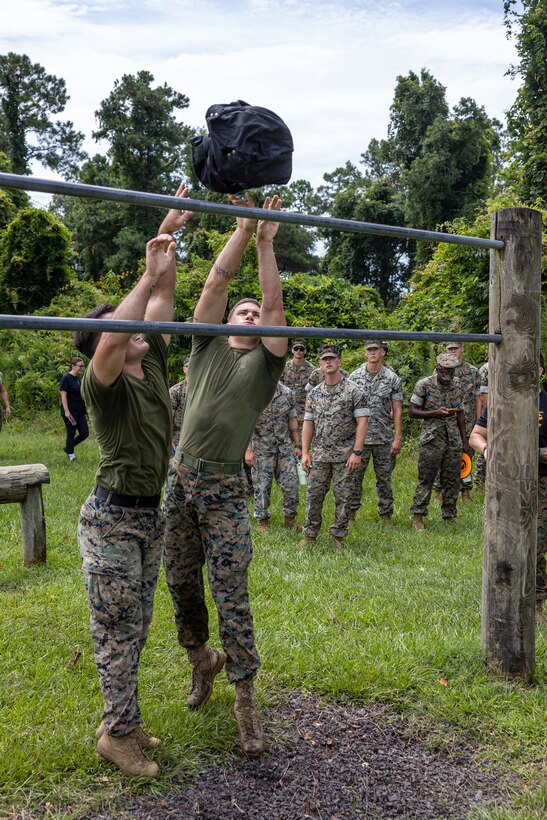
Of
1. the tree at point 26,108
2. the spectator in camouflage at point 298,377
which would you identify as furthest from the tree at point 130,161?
the spectator in camouflage at point 298,377

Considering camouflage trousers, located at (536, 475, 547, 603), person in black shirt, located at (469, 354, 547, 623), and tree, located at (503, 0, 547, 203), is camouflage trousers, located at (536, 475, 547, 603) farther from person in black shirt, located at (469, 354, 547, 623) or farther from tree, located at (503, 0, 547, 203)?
tree, located at (503, 0, 547, 203)

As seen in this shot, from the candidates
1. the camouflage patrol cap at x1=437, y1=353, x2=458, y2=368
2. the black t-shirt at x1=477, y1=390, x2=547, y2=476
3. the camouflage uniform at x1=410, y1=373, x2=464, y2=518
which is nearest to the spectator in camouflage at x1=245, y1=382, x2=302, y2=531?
the camouflage uniform at x1=410, y1=373, x2=464, y2=518

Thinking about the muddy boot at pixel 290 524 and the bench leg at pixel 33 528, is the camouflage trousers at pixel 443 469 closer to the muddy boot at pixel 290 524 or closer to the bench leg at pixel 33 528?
the muddy boot at pixel 290 524

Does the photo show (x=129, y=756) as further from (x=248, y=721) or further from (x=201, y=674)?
(x=201, y=674)

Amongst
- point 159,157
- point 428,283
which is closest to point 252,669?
point 428,283

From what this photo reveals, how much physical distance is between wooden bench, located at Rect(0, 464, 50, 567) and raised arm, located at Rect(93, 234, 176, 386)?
3.83 meters

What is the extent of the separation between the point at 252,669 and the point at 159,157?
124ft

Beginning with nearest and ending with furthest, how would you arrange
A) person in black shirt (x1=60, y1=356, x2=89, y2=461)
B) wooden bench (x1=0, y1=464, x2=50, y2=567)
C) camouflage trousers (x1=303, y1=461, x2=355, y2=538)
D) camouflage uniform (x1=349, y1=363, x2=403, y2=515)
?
wooden bench (x1=0, y1=464, x2=50, y2=567)
camouflage trousers (x1=303, y1=461, x2=355, y2=538)
camouflage uniform (x1=349, y1=363, x2=403, y2=515)
person in black shirt (x1=60, y1=356, x2=89, y2=461)

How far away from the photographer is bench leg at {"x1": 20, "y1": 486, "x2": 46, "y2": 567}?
22.9 ft

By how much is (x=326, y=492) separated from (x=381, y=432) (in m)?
1.50

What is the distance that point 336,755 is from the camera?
3.74m

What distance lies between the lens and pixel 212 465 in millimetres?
3834

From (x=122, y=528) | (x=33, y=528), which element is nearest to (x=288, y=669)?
(x=122, y=528)

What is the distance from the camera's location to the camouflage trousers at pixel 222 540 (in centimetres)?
380
